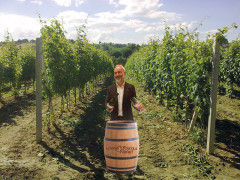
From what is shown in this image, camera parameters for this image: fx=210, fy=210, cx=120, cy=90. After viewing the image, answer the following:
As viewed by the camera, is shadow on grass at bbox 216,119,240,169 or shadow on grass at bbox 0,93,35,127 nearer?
shadow on grass at bbox 216,119,240,169

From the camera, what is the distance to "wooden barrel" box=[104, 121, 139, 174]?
3.38m

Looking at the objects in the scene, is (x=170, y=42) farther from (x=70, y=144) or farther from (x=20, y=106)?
(x=20, y=106)

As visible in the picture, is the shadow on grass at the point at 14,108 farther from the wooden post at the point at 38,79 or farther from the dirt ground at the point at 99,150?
the wooden post at the point at 38,79

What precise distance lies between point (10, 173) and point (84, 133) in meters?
2.94

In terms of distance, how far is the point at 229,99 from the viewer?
12.0m

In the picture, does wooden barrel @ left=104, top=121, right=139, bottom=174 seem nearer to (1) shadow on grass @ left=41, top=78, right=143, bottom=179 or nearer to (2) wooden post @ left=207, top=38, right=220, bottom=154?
(1) shadow on grass @ left=41, top=78, right=143, bottom=179

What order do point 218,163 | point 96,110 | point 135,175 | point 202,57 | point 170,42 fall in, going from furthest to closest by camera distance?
point 96,110 < point 170,42 < point 202,57 < point 218,163 < point 135,175

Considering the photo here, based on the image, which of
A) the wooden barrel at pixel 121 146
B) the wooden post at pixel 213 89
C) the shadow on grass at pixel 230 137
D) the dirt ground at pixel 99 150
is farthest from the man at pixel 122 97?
the shadow on grass at pixel 230 137

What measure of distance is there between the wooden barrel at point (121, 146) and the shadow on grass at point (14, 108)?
22.4 feet

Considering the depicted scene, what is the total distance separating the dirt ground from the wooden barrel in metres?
1.02

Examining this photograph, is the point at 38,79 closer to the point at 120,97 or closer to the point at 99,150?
the point at 99,150

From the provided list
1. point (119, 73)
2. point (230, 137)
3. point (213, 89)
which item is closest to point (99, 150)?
point (119, 73)

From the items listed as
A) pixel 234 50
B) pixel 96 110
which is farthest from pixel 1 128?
pixel 234 50

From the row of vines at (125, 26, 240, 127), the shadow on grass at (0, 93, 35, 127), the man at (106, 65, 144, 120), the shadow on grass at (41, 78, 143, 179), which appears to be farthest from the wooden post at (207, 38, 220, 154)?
the shadow on grass at (0, 93, 35, 127)
